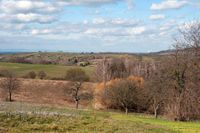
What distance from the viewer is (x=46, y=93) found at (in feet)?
308

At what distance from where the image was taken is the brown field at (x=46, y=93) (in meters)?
84.1

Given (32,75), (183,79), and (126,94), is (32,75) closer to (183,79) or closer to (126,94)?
(126,94)

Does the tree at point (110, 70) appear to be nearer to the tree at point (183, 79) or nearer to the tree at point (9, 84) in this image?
the tree at point (9, 84)

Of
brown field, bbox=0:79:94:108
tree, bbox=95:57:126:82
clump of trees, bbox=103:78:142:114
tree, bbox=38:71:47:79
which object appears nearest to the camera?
clump of trees, bbox=103:78:142:114

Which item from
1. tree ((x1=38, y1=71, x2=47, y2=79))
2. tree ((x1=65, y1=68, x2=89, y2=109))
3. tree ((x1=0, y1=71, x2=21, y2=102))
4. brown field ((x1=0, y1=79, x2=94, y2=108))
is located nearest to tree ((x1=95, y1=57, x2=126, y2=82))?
brown field ((x1=0, y1=79, x2=94, y2=108))

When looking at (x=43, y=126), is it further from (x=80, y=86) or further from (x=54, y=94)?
(x=54, y=94)

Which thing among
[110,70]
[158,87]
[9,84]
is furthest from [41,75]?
[158,87]

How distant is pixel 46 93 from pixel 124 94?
2956 cm

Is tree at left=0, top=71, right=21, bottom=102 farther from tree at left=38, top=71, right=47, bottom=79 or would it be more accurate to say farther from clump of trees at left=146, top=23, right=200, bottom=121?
clump of trees at left=146, top=23, right=200, bottom=121

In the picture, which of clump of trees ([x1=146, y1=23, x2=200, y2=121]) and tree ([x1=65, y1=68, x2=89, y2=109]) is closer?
clump of trees ([x1=146, y1=23, x2=200, y2=121])

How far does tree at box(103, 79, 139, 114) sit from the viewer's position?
69875 mm

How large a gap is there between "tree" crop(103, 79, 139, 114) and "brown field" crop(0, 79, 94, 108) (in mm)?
9253

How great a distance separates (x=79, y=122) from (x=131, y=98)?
4657 centimetres

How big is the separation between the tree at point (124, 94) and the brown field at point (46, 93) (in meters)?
9.25
